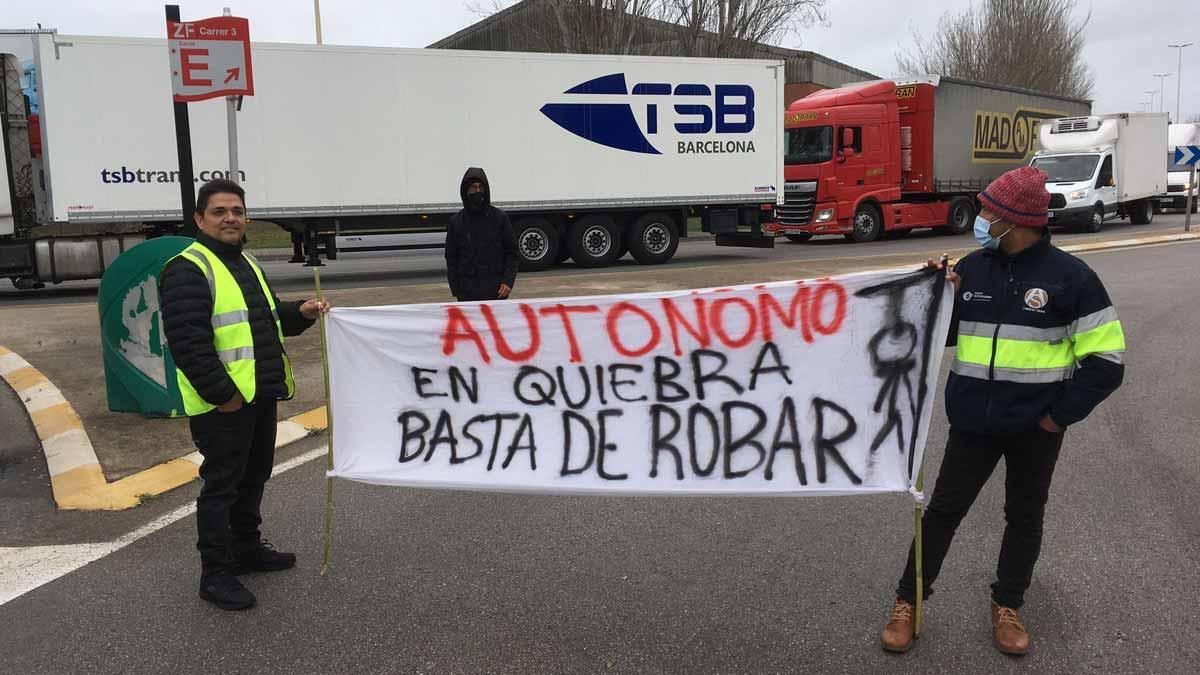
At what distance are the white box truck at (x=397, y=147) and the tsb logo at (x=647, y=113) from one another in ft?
0.10

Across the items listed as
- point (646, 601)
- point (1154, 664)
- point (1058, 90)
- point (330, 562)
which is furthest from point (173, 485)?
point (1058, 90)

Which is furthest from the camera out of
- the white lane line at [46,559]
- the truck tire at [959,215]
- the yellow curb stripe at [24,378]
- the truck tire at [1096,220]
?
the truck tire at [959,215]

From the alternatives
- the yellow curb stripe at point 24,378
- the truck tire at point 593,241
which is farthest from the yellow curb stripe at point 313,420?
the truck tire at point 593,241

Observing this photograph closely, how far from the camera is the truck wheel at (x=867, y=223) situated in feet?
74.9

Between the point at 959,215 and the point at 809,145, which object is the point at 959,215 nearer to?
the point at 959,215

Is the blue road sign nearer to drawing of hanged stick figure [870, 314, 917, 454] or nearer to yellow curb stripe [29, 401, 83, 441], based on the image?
drawing of hanged stick figure [870, 314, 917, 454]

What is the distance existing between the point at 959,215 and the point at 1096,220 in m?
3.33

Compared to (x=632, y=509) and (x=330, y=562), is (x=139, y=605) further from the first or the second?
(x=632, y=509)

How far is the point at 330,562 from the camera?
13.6ft

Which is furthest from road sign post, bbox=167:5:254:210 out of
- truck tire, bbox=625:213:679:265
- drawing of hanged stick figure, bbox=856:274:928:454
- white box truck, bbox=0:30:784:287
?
truck tire, bbox=625:213:679:265

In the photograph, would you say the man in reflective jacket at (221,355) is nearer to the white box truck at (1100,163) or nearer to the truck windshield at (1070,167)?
the white box truck at (1100,163)

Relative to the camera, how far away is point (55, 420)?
635cm

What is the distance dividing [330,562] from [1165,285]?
42.6ft

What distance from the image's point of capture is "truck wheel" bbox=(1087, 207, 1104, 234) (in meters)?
23.9
